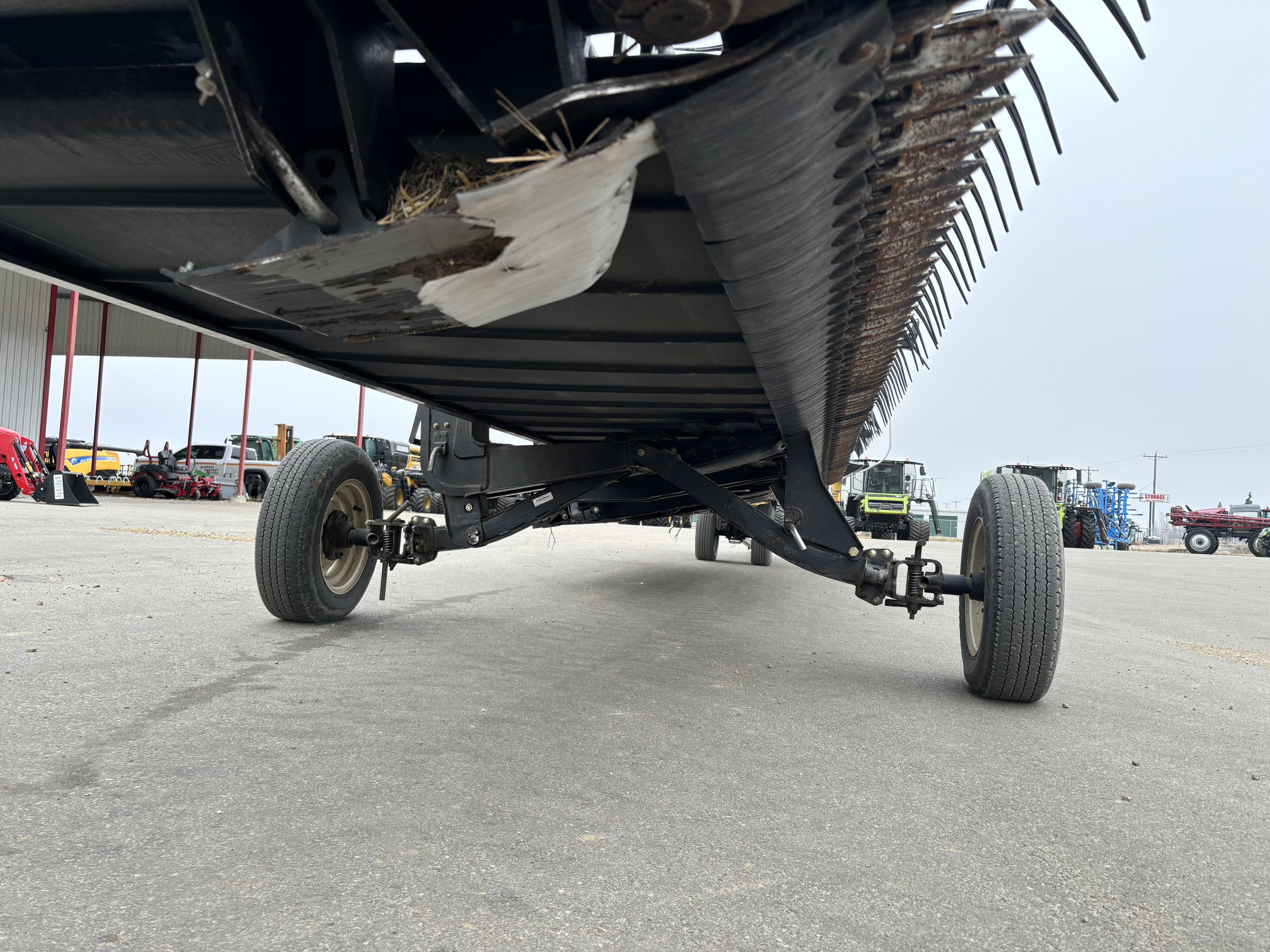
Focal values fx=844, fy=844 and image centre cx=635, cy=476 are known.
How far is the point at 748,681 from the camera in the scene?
334 centimetres

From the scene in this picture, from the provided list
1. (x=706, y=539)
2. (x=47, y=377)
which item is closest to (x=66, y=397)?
(x=47, y=377)

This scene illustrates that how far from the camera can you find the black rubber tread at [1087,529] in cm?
2725

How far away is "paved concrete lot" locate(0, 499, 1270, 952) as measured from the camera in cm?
141

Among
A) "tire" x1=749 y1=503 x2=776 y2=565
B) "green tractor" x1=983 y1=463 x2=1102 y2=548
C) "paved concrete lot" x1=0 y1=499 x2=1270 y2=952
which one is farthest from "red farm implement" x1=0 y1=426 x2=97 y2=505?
"green tractor" x1=983 y1=463 x2=1102 y2=548

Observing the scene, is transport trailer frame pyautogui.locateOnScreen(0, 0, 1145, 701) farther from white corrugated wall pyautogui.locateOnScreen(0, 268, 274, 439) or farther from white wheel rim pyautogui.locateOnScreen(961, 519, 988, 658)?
white corrugated wall pyautogui.locateOnScreen(0, 268, 274, 439)

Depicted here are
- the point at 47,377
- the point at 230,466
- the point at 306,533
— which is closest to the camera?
the point at 306,533

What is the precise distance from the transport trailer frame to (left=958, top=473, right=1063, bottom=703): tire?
0.03 meters

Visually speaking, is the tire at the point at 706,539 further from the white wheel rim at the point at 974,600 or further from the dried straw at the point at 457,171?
the dried straw at the point at 457,171

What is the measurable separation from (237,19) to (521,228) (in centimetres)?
58

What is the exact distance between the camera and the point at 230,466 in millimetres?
26734

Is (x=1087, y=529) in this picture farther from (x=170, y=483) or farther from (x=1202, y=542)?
(x=170, y=483)

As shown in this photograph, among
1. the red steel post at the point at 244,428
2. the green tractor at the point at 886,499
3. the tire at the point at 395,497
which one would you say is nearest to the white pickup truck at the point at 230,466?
the red steel post at the point at 244,428

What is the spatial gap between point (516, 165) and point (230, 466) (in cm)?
2835

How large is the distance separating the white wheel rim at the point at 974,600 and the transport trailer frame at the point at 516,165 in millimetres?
491
